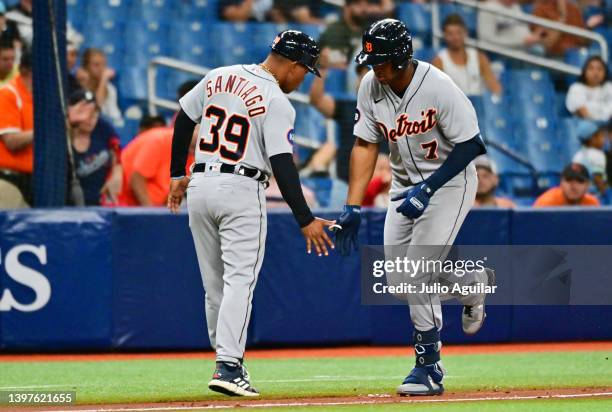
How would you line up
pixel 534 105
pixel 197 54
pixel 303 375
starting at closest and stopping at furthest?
pixel 303 375 < pixel 197 54 < pixel 534 105

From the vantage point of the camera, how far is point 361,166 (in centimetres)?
636

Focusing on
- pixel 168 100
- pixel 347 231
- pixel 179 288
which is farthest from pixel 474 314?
pixel 168 100

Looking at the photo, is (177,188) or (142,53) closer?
(177,188)

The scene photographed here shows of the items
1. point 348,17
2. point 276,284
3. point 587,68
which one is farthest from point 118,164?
point 587,68

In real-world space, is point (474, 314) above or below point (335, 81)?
below

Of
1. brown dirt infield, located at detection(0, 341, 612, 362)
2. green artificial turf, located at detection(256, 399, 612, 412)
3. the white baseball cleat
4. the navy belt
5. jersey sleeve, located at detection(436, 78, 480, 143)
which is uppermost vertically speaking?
jersey sleeve, located at detection(436, 78, 480, 143)

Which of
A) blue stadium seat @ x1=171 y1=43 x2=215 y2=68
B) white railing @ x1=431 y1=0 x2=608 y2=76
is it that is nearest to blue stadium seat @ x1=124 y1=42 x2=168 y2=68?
blue stadium seat @ x1=171 y1=43 x2=215 y2=68

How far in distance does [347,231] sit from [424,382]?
89 cm

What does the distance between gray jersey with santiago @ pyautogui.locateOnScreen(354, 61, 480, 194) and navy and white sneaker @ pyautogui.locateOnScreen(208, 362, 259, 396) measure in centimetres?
141

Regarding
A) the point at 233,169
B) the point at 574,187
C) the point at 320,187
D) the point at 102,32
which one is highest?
the point at 102,32

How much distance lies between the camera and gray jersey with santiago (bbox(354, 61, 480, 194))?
6.05 metres

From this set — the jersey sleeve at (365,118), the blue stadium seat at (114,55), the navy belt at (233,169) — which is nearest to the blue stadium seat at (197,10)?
the blue stadium seat at (114,55)

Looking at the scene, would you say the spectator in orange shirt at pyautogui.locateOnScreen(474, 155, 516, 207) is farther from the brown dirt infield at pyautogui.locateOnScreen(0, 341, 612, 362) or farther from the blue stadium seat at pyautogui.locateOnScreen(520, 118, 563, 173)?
the blue stadium seat at pyautogui.locateOnScreen(520, 118, 563, 173)

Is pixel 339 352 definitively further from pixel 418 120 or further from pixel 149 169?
pixel 418 120
